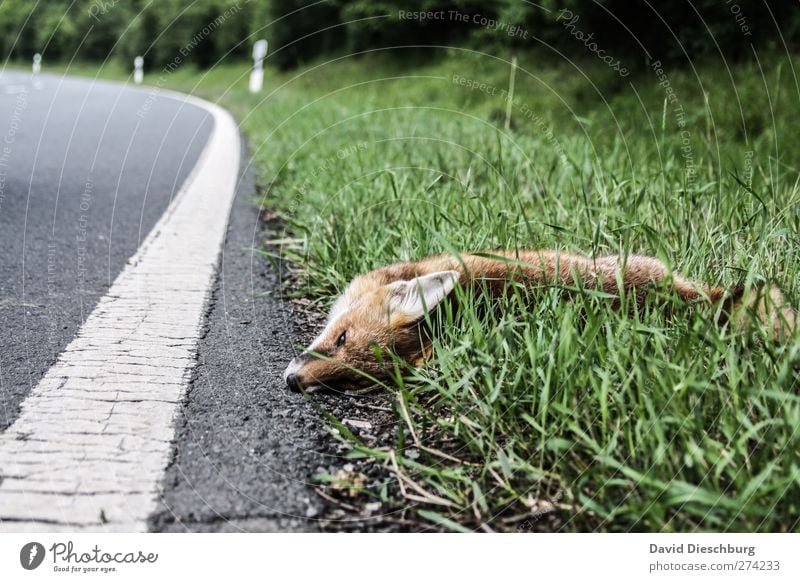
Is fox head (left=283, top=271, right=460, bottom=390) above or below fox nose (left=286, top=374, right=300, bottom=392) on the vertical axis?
above

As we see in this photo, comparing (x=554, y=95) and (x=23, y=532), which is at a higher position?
(x=554, y=95)

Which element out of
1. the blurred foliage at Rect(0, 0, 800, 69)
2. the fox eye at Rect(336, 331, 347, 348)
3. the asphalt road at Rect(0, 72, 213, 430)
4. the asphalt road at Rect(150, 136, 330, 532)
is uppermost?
the blurred foliage at Rect(0, 0, 800, 69)

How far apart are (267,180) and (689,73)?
4.93 meters

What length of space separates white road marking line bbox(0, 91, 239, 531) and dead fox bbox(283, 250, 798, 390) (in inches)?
16.3

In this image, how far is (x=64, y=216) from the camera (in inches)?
153

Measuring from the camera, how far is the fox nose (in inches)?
82.7

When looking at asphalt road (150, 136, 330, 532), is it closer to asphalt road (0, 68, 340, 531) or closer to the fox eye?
asphalt road (0, 68, 340, 531)

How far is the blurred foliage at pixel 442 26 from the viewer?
7.59 metres

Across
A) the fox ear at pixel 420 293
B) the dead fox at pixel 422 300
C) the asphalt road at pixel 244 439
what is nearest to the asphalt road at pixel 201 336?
the asphalt road at pixel 244 439

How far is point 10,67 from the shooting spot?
3244 centimetres

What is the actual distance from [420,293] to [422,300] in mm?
26

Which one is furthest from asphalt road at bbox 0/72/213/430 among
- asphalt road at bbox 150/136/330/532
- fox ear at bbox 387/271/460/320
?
fox ear at bbox 387/271/460/320
